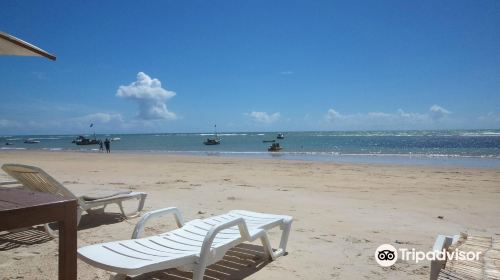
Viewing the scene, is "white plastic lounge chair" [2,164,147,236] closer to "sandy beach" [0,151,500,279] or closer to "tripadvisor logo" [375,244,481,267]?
"sandy beach" [0,151,500,279]

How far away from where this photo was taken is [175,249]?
3.14 meters

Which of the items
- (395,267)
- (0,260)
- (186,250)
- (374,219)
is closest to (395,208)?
(374,219)

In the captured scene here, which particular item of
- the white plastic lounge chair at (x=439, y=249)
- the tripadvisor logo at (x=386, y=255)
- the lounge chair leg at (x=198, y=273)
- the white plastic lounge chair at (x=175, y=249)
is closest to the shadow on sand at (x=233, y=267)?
the white plastic lounge chair at (x=175, y=249)

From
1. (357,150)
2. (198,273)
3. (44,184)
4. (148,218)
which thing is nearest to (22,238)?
(44,184)

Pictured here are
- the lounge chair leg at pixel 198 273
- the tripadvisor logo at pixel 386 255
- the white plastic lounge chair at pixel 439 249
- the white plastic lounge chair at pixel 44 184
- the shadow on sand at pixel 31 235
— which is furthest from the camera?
the white plastic lounge chair at pixel 44 184

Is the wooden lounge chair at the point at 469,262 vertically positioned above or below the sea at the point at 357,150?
above

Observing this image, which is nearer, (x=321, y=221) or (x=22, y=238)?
(x=22, y=238)

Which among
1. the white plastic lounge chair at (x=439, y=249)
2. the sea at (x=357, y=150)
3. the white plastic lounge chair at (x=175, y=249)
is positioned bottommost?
the sea at (x=357, y=150)

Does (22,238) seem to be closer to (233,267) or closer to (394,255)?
(233,267)

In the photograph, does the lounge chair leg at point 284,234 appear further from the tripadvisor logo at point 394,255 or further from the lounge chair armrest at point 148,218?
the lounge chair armrest at point 148,218

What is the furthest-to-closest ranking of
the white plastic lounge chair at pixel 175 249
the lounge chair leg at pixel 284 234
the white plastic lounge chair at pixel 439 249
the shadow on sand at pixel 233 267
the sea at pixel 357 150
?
the sea at pixel 357 150
the lounge chair leg at pixel 284 234
the shadow on sand at pixel 233 267
the white plastic lounge chair at pixel 175 249
the white plastic lounge chair at pixel 439 249

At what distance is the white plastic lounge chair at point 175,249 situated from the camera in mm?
2644

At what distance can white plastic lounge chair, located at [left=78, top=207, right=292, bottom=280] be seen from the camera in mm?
Answer: 2644

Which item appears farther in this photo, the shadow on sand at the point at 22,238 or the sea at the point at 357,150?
the sea at the point at 357,150
